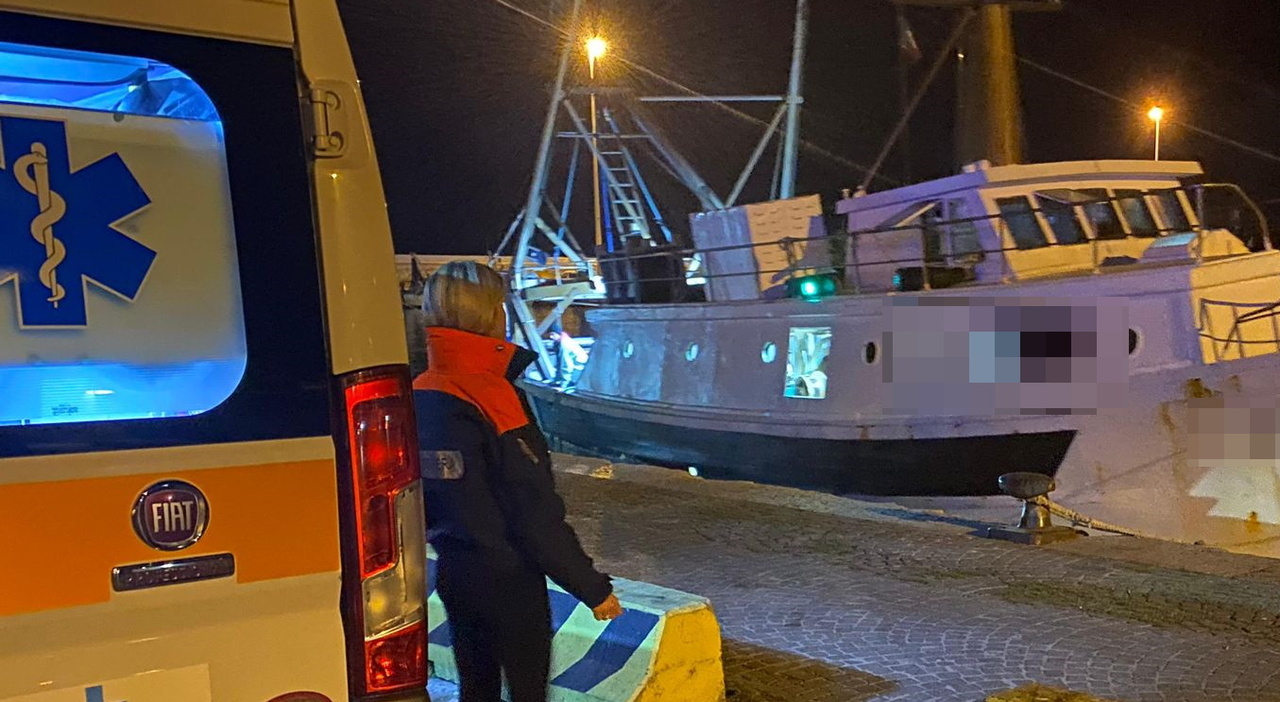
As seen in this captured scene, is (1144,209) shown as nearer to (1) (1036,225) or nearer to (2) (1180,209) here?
(2) (1180,209)

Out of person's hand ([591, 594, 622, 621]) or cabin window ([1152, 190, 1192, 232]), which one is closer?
person's hand ([591, 594, 622, 621])

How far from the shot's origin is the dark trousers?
3.09 meters

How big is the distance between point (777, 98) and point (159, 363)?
44.6 feet

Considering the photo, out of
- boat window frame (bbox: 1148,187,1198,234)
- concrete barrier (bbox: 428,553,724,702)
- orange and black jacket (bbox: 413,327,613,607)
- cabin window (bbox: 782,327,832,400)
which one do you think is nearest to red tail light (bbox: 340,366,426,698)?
orange and black jacket (bbox: 413,327,613,607)

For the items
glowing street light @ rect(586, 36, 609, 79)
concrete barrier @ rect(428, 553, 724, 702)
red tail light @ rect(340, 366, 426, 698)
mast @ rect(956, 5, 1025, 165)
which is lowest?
concrete barrier @ rect(428, 553, 724, 702)

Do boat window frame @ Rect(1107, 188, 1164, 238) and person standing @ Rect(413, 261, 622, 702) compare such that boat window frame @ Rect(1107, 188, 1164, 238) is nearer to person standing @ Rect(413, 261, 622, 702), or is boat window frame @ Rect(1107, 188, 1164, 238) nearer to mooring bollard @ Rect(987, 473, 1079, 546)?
mooring bollard @ Rect(987, 473, 1079, 546)

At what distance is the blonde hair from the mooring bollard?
5.02 metres

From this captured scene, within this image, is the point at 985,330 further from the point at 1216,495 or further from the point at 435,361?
the point at 435,361

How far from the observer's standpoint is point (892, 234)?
462 inches

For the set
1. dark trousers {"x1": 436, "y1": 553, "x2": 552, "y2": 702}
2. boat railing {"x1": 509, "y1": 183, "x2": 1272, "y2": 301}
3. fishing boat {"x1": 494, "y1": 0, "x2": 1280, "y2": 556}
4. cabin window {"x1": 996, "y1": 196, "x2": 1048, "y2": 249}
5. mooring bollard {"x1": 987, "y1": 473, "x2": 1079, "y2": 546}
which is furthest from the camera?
cabin window {"x1": 996, "y1": 196, "x2": 1048, "y2": 249}

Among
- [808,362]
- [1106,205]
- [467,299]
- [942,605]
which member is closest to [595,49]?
[808,362]

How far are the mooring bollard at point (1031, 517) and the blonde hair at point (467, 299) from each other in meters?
5.02

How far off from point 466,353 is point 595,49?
603 inches

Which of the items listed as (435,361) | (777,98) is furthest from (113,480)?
(777,98)
